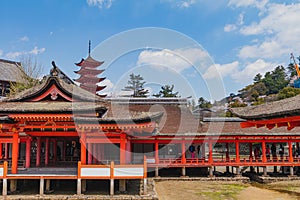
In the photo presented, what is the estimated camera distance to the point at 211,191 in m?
17.0

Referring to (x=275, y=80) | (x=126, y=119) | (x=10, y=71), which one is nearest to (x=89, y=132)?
(x=126, y=119)

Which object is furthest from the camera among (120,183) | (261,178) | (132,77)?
(132,77)

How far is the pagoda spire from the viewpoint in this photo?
36188 millimetres

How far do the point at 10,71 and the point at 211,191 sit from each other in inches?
1298

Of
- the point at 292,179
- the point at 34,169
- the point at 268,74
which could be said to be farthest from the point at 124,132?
the point at 268,74

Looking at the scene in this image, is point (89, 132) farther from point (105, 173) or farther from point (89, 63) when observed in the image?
point (89, 63)

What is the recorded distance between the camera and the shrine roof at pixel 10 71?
37.0 meters

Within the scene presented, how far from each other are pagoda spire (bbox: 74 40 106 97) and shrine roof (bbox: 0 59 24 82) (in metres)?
8.34

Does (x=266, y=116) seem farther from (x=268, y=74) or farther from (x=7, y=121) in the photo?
(x=268, y=74)

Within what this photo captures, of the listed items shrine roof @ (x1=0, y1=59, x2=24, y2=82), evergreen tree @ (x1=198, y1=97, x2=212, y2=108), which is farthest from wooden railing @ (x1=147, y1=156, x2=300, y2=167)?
evergreen tree @ (x1=198, y1=97, x2=212, y2=108)

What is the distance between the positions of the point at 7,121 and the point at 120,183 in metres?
6.47

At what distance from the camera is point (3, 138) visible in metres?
16.0

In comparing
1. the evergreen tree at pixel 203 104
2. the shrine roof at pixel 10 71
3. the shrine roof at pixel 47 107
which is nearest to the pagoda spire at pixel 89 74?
the shrine roof at pixel 10 71

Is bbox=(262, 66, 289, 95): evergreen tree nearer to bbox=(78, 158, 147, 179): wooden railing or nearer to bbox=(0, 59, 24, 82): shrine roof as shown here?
bbox=(0, 59, 24, 82): shrine roof
